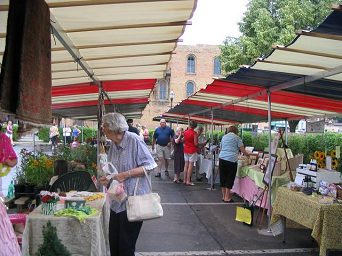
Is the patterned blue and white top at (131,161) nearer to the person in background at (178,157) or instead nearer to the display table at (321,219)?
the display table at (321,219)

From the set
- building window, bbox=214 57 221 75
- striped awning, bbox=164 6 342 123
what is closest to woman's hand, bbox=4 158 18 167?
striped awning, bbox=164 6 342 123

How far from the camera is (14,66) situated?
2406 millimetres

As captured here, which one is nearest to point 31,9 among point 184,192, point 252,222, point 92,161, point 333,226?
point 333,226

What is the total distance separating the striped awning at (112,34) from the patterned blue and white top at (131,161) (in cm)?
104

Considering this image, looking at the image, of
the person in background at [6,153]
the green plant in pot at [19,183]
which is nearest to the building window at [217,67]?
the green plant in pot at [19,183]

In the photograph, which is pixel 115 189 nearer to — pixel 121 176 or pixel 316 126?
pixel 121 176

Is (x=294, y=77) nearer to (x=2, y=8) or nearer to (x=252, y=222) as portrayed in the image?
(x=252, y=222)

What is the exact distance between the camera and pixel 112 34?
4195mm

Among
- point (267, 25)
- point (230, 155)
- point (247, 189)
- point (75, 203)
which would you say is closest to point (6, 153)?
point (75, 203)

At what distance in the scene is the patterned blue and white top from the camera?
151 inches

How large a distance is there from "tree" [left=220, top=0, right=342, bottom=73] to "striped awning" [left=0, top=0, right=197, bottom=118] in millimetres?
19296

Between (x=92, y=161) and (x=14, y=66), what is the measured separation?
6.43 metres

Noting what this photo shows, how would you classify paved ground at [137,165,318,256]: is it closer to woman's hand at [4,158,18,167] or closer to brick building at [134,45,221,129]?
woman's hand at [4,158,18,167]

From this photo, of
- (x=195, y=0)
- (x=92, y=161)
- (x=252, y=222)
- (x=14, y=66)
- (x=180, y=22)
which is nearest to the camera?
(x=14, y=66)
